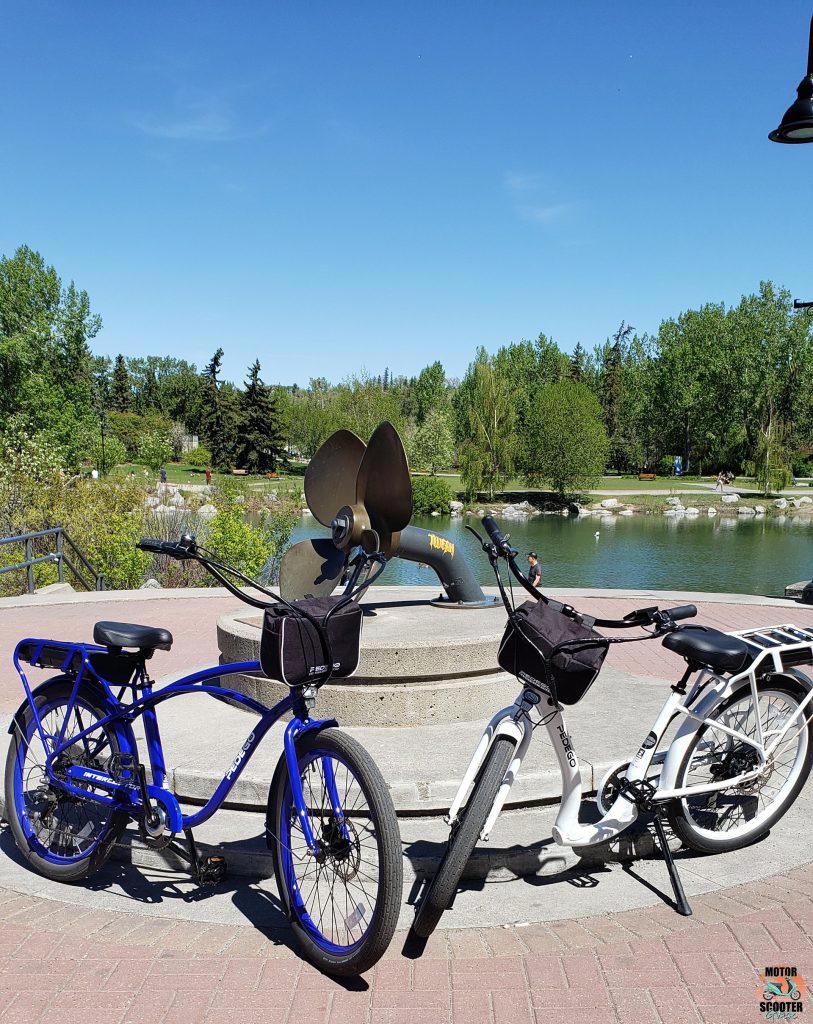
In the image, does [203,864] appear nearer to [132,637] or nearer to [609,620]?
[132,637]

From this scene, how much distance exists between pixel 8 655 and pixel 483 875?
6.09 metres

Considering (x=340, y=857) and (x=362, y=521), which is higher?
(x=362, y=521)

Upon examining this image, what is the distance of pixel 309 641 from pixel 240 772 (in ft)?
2.52

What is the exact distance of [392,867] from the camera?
2.66m

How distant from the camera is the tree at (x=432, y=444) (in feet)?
215

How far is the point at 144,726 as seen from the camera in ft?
11.4

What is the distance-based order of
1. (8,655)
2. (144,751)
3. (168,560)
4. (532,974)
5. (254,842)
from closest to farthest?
1. (532,974)
2. (254,842)
3. (144,751)
4. (8,655)
5. (168,560)

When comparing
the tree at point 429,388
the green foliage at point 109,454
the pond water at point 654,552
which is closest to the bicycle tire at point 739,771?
the pond water at point 654,552

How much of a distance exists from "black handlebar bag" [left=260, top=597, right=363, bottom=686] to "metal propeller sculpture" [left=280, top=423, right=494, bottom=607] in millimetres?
2272

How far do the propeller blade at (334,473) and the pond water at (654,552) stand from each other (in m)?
11.2

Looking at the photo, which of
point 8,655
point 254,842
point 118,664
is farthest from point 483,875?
point 8,655

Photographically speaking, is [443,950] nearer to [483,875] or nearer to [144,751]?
[483,875]

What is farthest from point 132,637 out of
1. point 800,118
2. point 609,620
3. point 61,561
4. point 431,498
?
point 431,498

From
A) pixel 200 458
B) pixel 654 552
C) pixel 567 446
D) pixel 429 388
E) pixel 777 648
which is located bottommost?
pixel 654 552
